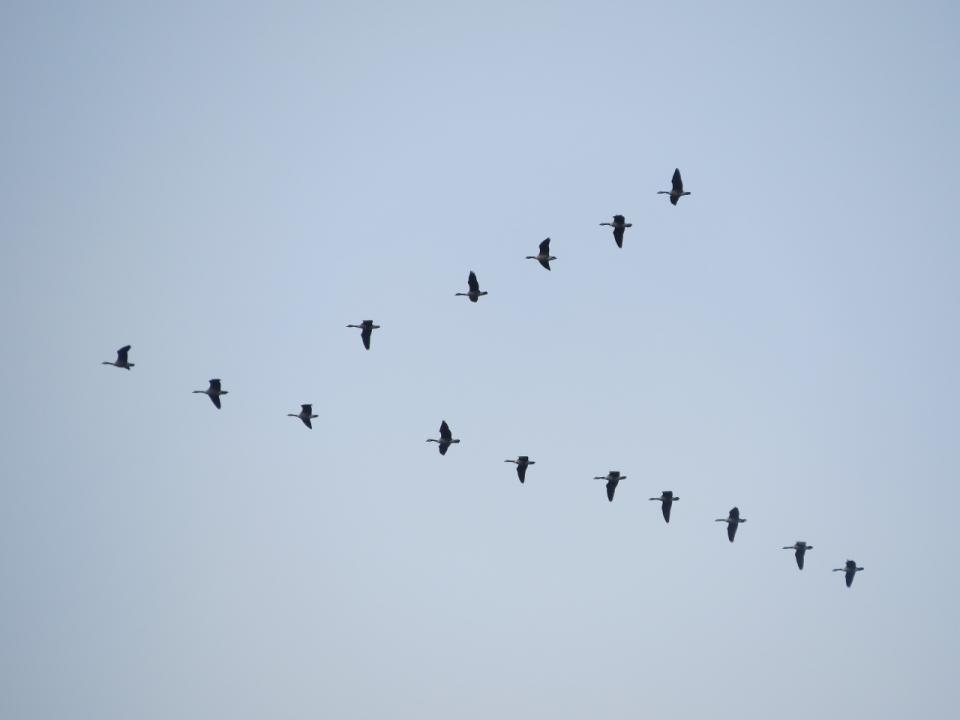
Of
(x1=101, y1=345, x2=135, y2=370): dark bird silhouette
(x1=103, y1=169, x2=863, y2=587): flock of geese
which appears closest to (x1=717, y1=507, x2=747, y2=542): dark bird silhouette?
(x1=103, y1=169, x2=863, y2=587): flock of geese

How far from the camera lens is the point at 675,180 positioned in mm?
147500

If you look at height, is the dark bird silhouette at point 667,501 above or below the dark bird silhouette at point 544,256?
below

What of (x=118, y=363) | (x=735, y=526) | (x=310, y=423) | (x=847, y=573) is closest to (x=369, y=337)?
(x=310, y=423)

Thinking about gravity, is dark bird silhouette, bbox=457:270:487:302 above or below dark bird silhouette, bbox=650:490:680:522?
above

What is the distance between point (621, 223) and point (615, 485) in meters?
23.4

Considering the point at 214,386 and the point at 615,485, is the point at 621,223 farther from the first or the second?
the point at 214,386

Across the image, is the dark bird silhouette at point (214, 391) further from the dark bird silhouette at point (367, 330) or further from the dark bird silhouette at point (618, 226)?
the dark bird silhouette at point (618, 226)

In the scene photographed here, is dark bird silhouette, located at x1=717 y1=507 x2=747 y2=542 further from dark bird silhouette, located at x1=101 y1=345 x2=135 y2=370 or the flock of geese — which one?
dark bird silhouette, located at x1=101 y1=345 x2=135 y2=370

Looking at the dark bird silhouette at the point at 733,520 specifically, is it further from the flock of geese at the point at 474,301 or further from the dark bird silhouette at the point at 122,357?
the dark bird silhouette at the point at 122,357

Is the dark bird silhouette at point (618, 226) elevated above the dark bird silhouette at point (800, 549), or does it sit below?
above

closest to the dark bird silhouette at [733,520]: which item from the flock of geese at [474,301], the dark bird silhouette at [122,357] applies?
the flock of geese at [474,301]

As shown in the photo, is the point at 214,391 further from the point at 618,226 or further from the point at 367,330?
the point at 618,226

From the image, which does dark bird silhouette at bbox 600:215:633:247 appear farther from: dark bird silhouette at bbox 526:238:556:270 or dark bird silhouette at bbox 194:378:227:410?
dark bird silhouette at bbox 194:378:227:410

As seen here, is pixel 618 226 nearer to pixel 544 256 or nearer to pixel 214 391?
pixel 544 256
